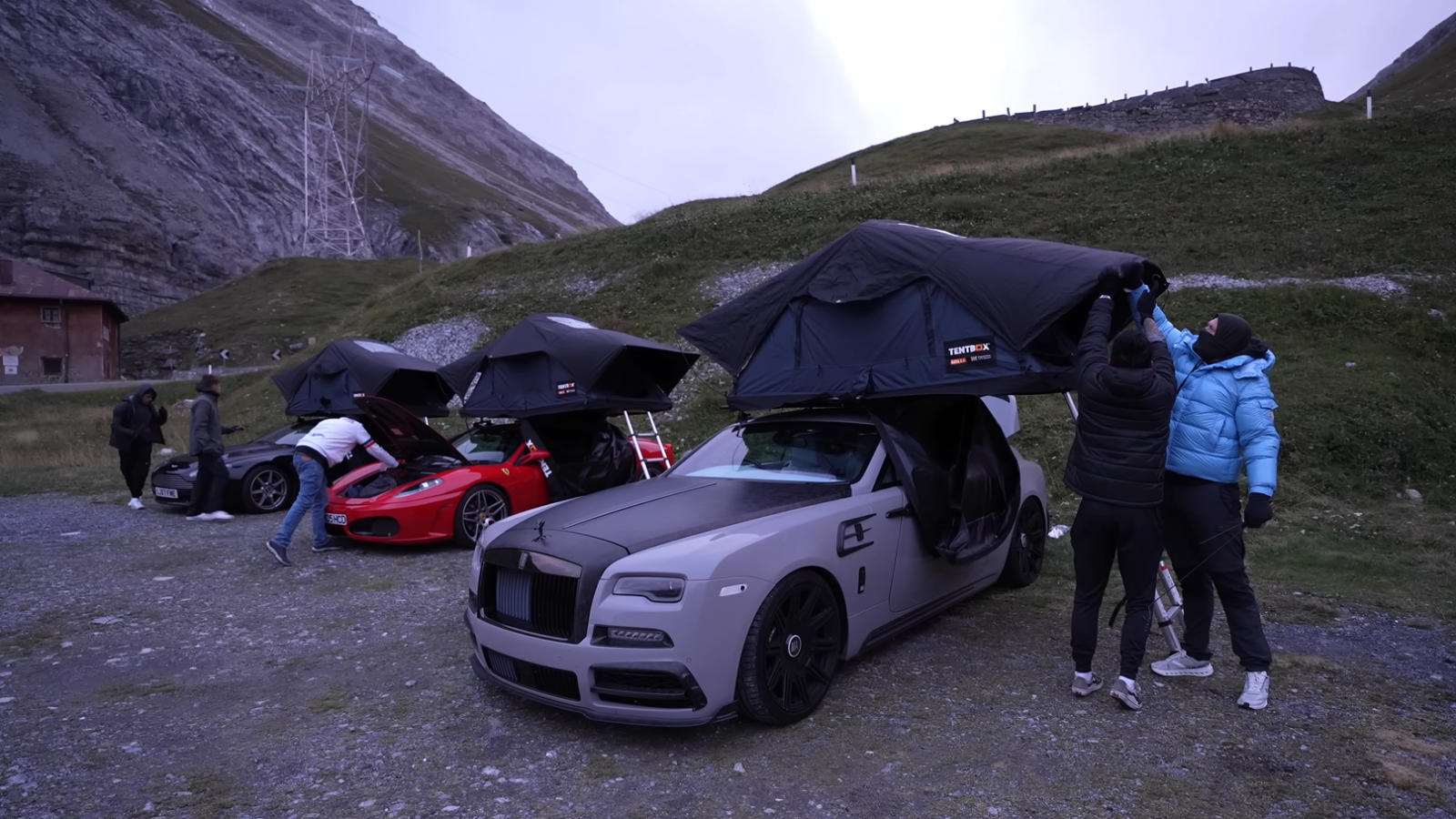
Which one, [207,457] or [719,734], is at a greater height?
[207,457]

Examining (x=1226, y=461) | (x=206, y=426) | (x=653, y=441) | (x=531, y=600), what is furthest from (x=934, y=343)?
(x=206, y=426)

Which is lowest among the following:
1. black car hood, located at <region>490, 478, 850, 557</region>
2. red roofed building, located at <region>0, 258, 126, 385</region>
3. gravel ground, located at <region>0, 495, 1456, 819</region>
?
gravel ground, located at <region>0, 495, 1456, 819</region>

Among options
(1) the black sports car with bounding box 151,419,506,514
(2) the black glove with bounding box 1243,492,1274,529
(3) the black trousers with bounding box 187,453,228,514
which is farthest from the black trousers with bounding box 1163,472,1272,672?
(3) the black trousers with bounding box 187,453,228,514

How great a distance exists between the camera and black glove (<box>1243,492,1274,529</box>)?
14.3 feet

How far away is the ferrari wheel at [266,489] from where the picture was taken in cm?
1122

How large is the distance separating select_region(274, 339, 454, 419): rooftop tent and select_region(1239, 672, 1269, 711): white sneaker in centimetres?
1058

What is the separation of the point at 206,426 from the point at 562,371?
14.6 feet

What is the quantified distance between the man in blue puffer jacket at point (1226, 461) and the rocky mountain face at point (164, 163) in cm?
4630

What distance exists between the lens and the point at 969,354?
5688mm

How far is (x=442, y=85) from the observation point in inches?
7116

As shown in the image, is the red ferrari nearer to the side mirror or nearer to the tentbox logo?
the side mirror

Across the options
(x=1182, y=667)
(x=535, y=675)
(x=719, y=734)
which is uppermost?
(x=535, y=675)

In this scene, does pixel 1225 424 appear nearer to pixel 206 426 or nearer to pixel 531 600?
pixel 531 600

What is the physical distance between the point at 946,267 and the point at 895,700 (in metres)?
2.79
